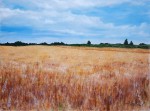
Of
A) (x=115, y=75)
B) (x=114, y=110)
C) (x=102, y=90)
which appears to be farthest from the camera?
(x=115, y=75)

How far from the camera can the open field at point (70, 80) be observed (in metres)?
3.67

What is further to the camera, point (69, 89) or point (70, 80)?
point (70, 80)

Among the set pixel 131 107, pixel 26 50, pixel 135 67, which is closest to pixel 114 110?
pixel 131 107

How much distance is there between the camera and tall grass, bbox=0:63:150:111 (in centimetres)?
362

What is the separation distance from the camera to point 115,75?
14.1 feet

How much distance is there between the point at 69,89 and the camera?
387 cm

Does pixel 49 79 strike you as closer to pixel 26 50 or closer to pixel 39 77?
pixel 39 77

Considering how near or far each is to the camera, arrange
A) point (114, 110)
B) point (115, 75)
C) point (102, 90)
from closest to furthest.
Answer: point (114, 110)
point (102, 90)
point (115, 75)

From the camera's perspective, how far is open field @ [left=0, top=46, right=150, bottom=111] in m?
3.67

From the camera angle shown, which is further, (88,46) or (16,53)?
(88,46)

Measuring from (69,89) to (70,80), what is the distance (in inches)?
7.0

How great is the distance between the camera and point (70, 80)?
158 inches

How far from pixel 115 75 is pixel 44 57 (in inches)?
41.3

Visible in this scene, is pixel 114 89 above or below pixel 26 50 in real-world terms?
below
